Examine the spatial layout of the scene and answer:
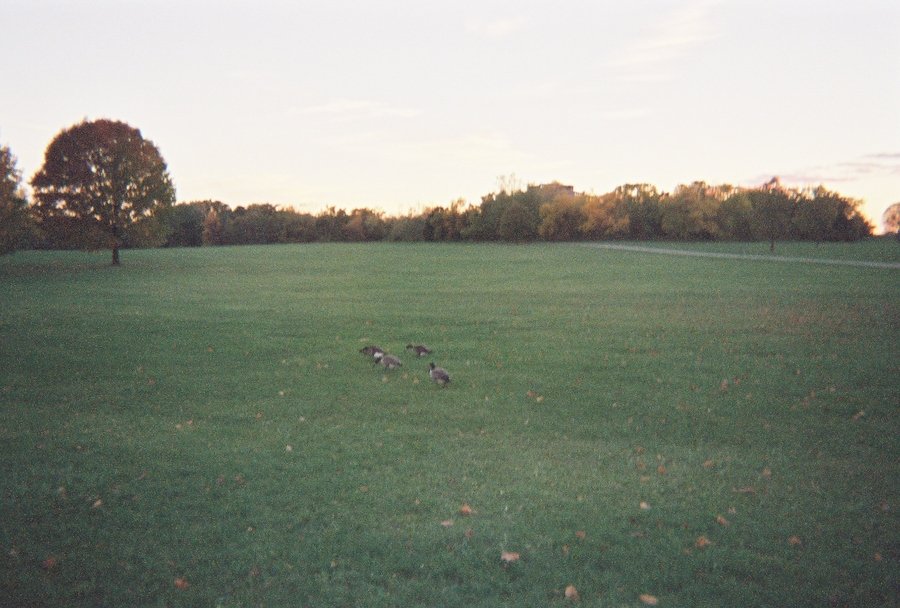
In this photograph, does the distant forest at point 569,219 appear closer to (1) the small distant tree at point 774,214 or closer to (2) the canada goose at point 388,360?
(1) the small distant tree at point 774,214

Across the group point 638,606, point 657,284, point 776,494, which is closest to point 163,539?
point 638,606

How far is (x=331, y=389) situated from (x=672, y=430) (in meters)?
6.03

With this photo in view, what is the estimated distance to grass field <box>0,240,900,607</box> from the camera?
206 inches

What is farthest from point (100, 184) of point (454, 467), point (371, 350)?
point (454, 467)

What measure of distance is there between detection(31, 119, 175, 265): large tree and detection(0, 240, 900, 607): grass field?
33.2 m

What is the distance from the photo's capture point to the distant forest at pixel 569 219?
224 ft

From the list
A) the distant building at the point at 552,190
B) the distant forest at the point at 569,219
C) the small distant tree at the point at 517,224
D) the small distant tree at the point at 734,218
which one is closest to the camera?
the distant forest at the point at 569,219

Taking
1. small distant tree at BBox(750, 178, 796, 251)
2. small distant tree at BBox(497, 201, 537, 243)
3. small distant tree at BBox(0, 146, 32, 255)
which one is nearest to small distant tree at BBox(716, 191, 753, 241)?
small distant tree at BBox(750, 178, 796, 251)

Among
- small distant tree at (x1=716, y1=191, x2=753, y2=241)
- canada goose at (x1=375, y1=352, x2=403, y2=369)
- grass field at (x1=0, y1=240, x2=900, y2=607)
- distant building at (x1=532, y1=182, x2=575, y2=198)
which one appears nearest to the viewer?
grass field at (x1=0, y1=240, x2=900, y2=607)

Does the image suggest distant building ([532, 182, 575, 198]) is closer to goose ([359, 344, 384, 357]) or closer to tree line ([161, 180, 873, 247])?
tree line ([161, 180, 873, 247])

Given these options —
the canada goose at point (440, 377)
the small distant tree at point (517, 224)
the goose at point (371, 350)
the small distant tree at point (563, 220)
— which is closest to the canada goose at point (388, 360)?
the goose at point (371, 350)

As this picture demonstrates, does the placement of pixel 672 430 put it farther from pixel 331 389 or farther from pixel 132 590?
pixel 132 590

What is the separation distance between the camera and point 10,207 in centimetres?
3641

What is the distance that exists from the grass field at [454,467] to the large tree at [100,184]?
33.2 metres
